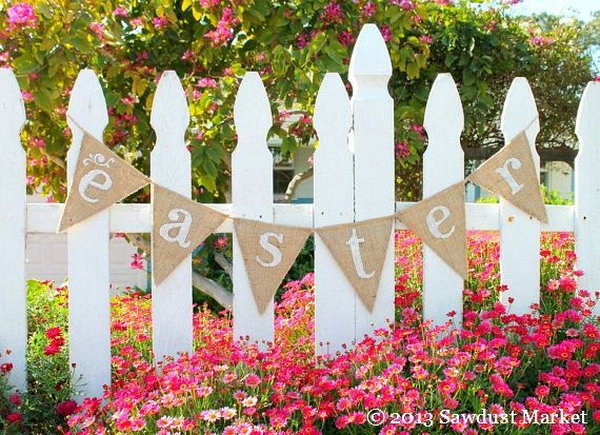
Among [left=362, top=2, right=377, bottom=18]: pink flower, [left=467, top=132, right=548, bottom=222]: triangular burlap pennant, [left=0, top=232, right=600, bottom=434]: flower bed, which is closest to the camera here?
[left=0, top=232, right=600, bottom=434]: flower bed

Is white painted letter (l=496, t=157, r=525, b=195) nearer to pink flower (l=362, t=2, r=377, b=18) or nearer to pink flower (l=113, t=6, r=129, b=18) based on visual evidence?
pink flower (l=362, t=2, r=377, b=18)

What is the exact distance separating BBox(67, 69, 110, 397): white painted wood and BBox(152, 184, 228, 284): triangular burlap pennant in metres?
0.17

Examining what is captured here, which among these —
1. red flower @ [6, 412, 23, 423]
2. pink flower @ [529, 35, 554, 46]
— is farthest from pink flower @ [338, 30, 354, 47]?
pink flower @ [529, 35, 554, 46]

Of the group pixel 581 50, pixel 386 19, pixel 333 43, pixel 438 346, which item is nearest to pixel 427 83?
pixel 386 19

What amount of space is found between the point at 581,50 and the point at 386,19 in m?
6.83

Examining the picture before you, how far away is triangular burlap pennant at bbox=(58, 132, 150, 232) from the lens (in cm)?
248

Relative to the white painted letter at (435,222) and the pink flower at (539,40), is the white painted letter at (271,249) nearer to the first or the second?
the white painted letter at (435,222)

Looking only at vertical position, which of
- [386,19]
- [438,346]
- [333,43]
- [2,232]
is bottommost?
[438,346]

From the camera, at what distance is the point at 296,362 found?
2404 mm

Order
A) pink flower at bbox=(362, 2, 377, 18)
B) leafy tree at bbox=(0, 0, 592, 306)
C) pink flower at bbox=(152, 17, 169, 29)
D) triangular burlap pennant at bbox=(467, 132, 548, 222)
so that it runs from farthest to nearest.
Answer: pink flower at bbox=(152, 17, 169, 29) < pink flower at bbox=(362, 2, 377, 18) < leafy tree at bbox=(0, 0, 592, 306) < triangular burlap pennant at bbox=(467, 132, 548, 222)

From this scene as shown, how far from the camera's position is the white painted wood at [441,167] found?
2.68 meters

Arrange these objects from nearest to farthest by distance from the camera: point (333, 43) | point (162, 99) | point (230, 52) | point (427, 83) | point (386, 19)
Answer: point (162, 99) < point (333, 43) < point (386, 19) < point (230, 52) < point (427, 83)

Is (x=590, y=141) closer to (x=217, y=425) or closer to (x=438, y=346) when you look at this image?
(x=438, y=346)

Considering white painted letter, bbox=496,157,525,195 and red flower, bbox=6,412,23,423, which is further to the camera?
white painted letter, bbox=496,157,525,195
